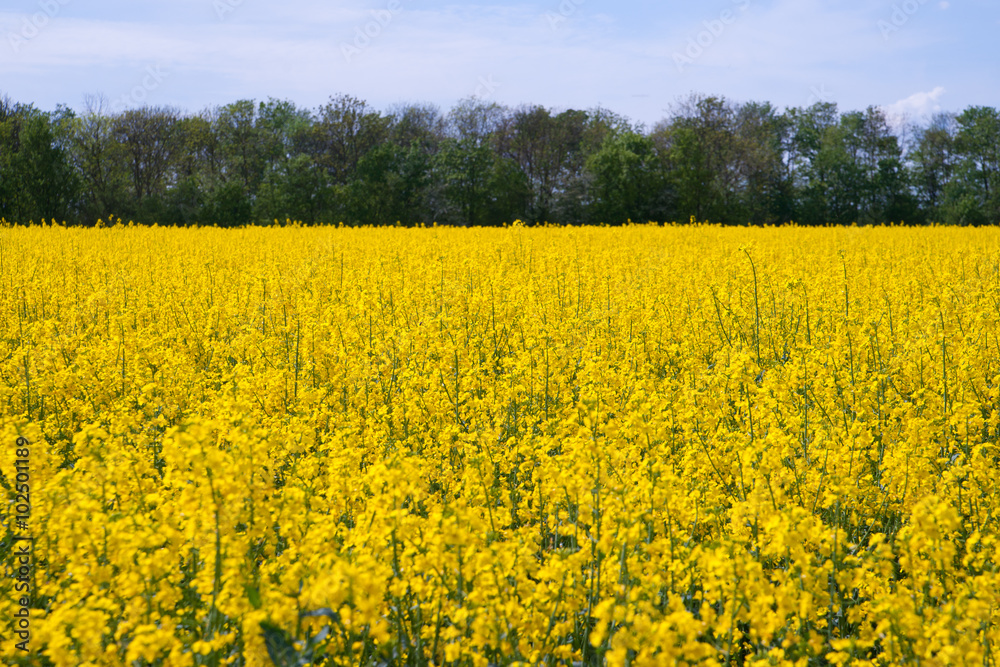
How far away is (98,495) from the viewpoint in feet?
9.34

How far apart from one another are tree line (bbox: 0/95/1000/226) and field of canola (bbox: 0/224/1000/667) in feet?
91.6

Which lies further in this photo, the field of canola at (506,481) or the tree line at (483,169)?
the tree line at (483,169)

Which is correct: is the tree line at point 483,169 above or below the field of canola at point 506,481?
above

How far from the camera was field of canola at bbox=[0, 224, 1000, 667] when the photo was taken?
7.47 feet

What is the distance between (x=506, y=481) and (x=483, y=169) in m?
32.6

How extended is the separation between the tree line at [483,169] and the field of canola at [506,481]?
27.9m

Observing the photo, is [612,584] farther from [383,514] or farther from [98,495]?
[98,495]

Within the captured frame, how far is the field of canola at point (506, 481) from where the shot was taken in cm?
228

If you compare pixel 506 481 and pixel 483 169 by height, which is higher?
pixel 483 169

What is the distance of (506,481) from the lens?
388 cm

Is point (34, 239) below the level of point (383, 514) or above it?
above

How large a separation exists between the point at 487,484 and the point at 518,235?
1376 cm

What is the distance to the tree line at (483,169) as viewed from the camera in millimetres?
34719

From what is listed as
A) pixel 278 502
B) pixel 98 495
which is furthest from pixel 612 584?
pixel 98 495
